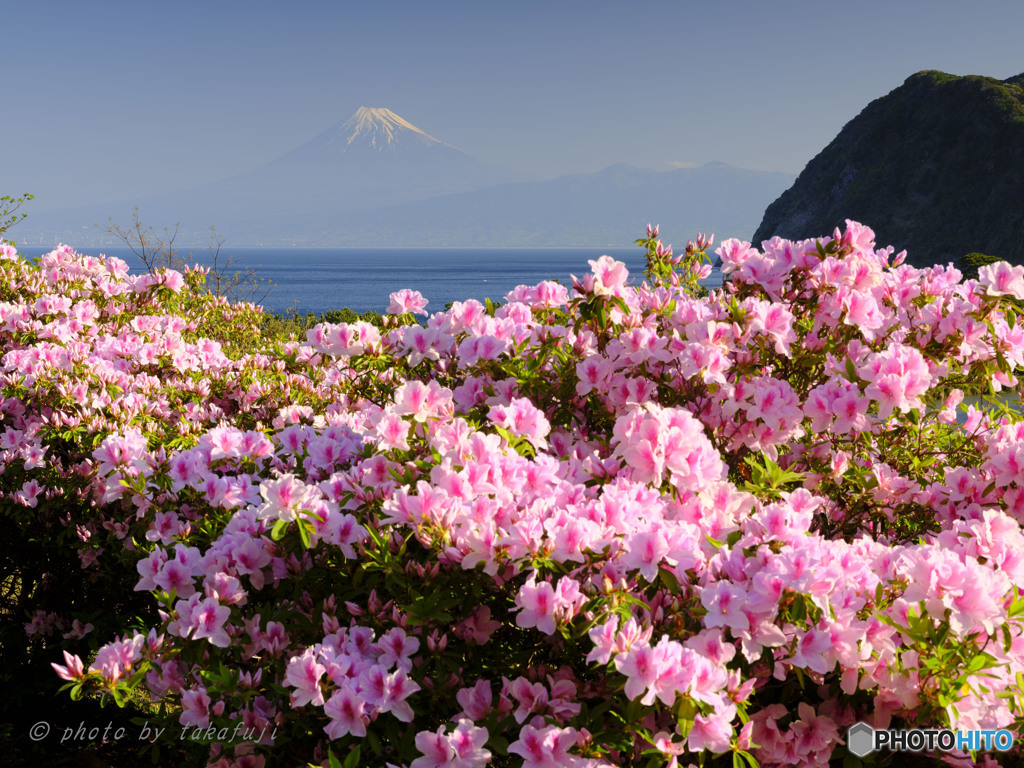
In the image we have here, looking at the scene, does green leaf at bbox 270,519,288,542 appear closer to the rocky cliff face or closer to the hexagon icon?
the hexagon icon

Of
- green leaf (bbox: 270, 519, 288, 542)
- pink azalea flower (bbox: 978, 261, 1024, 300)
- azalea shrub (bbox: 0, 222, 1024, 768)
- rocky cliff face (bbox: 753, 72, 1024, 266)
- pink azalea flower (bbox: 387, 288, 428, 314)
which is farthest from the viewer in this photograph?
rocky cliff face (bbox: 753, 72, 1024, 266)

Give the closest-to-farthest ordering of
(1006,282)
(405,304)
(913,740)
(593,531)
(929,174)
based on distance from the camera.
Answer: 1. (913,740)
2. (593,531)
3. (1006,282)
4. (405,304)
5. (929,174)

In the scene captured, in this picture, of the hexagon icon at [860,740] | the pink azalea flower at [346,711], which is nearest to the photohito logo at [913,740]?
the hexagon icon at [860,740]

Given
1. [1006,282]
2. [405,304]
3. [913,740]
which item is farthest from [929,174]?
[913,740]

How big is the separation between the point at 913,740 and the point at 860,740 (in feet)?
0.45

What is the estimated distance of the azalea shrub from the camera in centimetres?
186

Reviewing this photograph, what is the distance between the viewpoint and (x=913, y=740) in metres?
1.90

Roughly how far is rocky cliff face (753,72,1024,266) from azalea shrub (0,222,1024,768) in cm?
6847

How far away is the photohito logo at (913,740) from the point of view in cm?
187

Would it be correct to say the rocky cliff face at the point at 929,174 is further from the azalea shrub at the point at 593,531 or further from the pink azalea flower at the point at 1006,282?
the azalea shrub at the point at 593,531

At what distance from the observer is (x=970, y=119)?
74.9m

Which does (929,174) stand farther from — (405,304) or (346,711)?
(346,711)

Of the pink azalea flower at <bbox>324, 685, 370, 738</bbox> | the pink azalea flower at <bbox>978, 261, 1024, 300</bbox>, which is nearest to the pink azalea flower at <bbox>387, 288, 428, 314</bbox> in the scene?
the pink azalea flower at <bbox>324, 685, 370, 738</bbox>

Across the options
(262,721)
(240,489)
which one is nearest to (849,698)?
(262,721)
